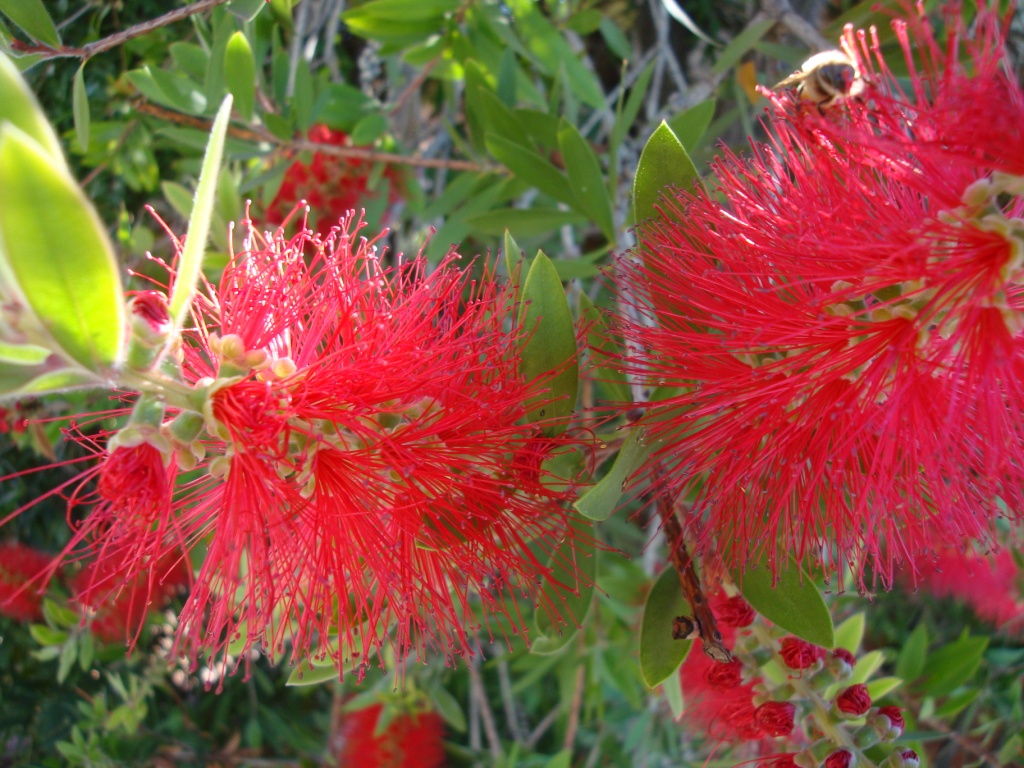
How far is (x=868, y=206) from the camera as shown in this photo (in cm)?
84

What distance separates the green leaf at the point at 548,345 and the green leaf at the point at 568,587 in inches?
5.9

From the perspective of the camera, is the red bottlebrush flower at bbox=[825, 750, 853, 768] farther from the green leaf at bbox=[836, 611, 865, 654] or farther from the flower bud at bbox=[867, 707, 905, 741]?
the green leaf at bbox=[836, 611, 865, 654]

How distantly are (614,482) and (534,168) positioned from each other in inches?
34.3

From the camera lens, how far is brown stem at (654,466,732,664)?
3.11ft

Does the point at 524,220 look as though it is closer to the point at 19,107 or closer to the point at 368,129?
the point at 368,129

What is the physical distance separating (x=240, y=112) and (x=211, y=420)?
3.34 ft

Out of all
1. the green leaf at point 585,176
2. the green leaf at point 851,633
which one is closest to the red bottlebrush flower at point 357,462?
the green leaf at point 585,176

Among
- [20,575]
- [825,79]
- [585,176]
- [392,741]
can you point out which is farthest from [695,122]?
[20,575]

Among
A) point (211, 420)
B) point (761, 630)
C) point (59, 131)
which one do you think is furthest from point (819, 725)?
point (59, 131)

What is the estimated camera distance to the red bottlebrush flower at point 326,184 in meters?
2.19

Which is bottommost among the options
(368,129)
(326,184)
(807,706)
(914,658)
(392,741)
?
(392,741)

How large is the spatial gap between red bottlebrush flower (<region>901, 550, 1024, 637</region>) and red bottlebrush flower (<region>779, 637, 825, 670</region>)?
1.27 meters

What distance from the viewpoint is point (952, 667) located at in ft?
5.76

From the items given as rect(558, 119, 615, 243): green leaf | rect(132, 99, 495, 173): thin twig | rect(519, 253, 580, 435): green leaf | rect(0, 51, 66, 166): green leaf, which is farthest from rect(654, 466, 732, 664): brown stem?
rect(132, 99, 495, 173): thin twig
